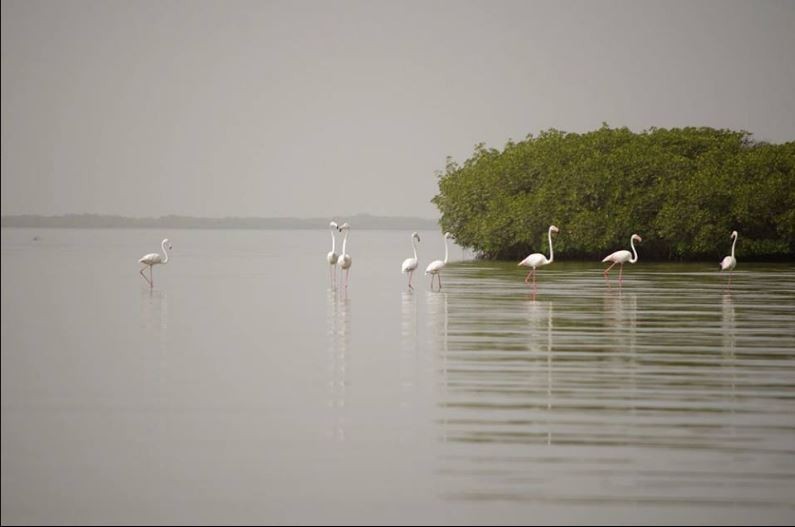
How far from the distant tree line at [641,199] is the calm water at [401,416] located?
25.2m

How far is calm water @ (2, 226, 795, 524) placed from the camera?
6.87 meters

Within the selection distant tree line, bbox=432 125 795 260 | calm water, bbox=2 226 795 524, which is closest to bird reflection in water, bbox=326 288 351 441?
calm water, bbox=2 226 795 524

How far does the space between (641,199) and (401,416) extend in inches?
1466

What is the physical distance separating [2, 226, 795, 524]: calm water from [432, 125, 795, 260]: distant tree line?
25.2 meters

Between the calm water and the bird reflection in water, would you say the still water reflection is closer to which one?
the calm water

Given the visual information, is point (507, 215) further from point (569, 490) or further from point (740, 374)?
point (569, 490)

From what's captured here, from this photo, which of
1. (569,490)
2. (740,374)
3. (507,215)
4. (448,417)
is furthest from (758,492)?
(507,215)

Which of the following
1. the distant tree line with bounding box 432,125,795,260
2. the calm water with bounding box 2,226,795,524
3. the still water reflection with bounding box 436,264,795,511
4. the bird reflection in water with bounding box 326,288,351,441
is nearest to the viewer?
the calm water with bounding box 2,226,795,524

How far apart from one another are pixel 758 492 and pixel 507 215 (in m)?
40.2

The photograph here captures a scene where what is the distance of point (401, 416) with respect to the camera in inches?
376

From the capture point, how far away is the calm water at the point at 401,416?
6.87 m

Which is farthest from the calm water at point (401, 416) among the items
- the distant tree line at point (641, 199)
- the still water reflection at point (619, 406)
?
the distant tree line at point (641, 199)

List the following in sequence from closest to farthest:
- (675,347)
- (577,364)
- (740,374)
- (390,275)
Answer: (740,374)
(577,364)
(675,347)
(390,275)

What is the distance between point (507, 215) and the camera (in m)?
47.0
